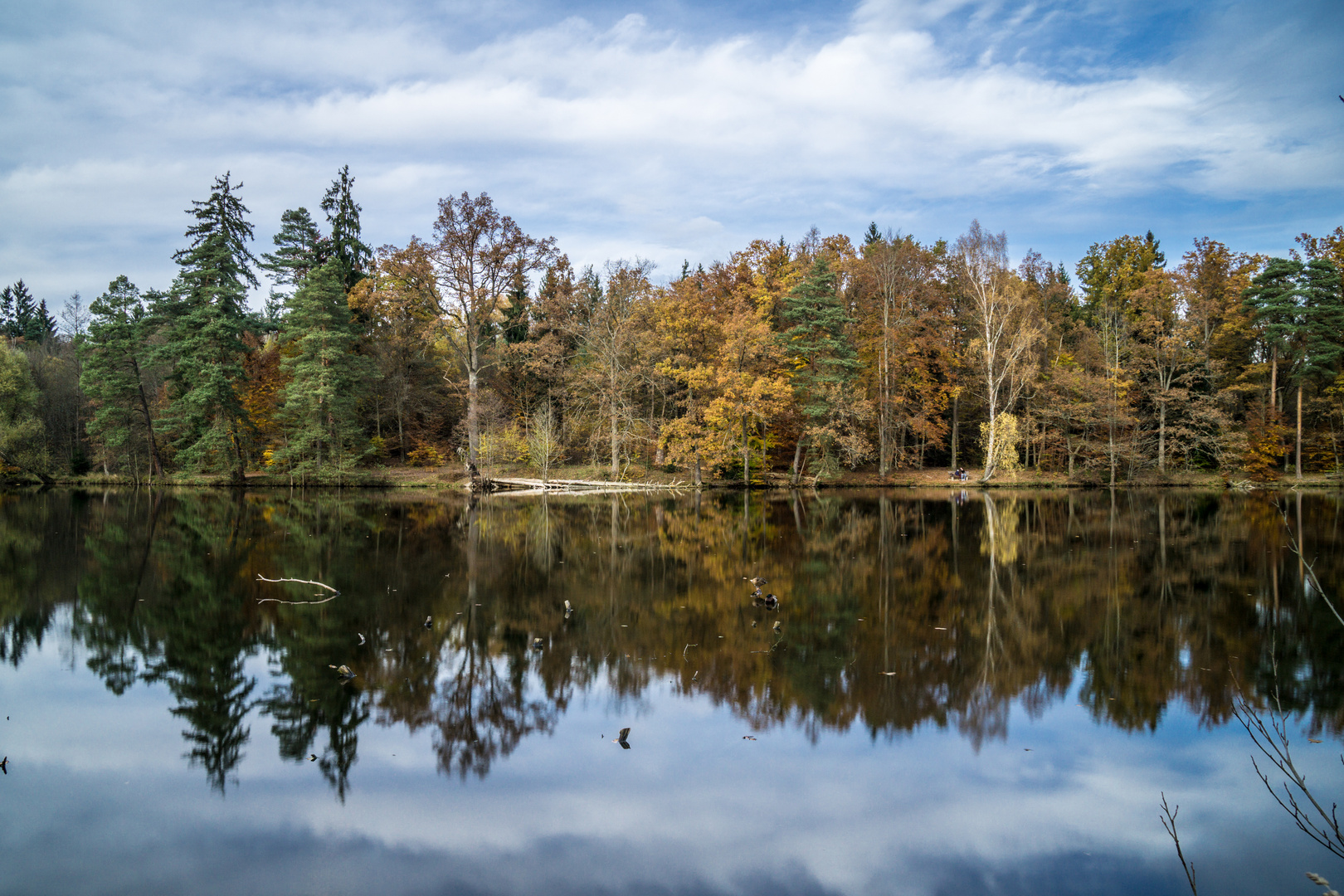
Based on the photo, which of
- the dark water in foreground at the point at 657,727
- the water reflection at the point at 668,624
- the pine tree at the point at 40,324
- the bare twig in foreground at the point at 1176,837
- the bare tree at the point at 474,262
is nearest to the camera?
the bare twig in foreground at the point at 1176,837

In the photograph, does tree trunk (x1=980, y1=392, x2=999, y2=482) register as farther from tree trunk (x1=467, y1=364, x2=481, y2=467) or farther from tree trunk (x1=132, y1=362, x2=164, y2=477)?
tree trunk (x1=132, y1=362, x2=164, y2=477)

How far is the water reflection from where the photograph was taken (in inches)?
280

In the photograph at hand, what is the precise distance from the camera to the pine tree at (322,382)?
38.3m

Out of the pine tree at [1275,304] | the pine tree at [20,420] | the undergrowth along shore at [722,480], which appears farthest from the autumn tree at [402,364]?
the pine tree at [1275,304]

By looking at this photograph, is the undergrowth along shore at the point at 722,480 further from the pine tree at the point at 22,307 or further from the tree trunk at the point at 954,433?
the pine tree at the point at 22,307

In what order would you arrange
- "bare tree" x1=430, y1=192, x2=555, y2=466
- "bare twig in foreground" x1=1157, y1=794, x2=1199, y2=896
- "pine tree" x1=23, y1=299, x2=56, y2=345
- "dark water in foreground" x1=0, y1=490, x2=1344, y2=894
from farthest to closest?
"pine tree" x1=23, y1=299, x2=56, y2=345, "bare tree" x1=430, y1=192, x2=555, y2=466, "dark water in foreground" x1=0, y1=490, x2=1344, y2=894, "bare twig in foreground" x1=1157, y1=794, x2=1199, y2=896

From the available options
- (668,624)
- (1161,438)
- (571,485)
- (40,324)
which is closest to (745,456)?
(571,485)

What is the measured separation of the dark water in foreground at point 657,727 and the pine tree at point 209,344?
2872 centimetres

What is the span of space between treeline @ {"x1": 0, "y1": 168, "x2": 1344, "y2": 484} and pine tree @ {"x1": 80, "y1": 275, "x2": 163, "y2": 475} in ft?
0.47

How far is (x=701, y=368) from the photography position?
1478 inches

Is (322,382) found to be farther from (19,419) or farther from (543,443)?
(19,419)

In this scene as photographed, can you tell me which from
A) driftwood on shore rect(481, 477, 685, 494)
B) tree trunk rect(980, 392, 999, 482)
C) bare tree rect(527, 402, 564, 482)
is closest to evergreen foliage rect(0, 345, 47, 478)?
driftwood on shore rect(481, 477, 685, 494)

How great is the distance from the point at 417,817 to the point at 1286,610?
38.1 ft

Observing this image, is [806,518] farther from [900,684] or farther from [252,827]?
[252,827]
